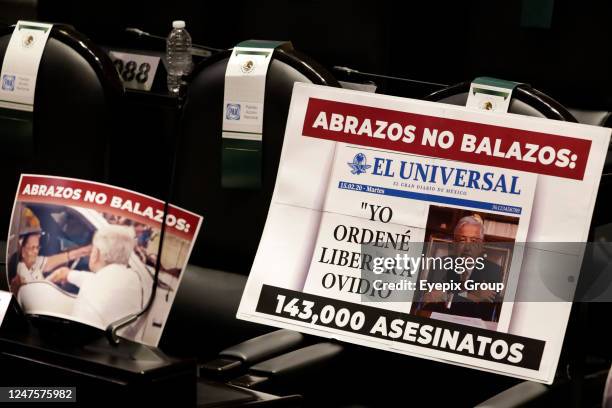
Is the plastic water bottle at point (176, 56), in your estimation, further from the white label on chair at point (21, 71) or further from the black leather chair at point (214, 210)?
the black leather chair at point (214, 210)

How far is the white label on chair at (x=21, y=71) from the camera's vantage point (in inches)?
73.2

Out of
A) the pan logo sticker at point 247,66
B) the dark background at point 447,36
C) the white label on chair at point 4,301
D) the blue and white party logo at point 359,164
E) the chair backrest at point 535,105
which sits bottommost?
→ the white label on chair at point 4,301

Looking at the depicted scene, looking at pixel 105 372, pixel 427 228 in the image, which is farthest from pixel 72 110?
pixel 105 372

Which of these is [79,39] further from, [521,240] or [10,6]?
[10,6]

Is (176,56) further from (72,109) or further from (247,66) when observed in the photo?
(247,66)

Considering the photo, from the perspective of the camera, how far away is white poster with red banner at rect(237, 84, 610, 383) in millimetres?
1320

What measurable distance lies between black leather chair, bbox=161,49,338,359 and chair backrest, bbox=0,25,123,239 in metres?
0.18

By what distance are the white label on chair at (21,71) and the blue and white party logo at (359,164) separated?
0.73 metres

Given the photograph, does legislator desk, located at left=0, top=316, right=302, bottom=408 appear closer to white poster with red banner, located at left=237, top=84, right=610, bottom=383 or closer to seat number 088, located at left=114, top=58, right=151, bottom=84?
white poster with red banner, located at left=237, top=84, right=610, bottom=383

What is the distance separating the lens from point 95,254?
1.18 meters

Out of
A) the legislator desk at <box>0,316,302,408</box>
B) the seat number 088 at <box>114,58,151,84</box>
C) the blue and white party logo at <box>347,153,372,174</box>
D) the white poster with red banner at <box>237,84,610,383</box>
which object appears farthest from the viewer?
the seat number 088 at <box>114,58,151,84</box>

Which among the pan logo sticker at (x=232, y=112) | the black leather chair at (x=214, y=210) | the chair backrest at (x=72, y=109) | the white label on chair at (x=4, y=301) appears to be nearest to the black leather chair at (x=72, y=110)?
the chair backrest at (x=72, y=109)

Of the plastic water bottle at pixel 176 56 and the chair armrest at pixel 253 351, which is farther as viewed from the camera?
the plastic water bottle at pixel 176 56

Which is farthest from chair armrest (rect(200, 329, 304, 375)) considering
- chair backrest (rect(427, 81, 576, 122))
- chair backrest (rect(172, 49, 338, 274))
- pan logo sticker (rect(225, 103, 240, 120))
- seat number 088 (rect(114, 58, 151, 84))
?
seat number 088 (rect(114, 58, 151, 84))
